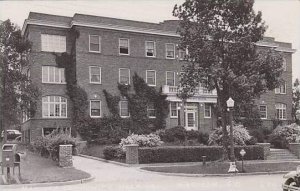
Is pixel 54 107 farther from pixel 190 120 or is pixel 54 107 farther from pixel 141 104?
pixel 190 120

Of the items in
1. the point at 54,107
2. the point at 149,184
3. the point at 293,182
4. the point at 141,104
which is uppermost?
the point at 141,104

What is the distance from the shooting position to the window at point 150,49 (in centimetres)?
4378

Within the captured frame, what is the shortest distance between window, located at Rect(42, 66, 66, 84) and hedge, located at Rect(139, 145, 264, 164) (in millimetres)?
16565

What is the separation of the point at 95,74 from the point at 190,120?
10616 mm

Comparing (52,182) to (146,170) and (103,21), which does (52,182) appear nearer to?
(146,170)

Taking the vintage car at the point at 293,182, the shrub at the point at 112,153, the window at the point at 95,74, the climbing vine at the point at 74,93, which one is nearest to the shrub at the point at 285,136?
the shrub at the point at 112,153

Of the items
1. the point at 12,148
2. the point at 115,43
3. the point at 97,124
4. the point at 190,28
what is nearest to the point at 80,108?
the point at 97,124

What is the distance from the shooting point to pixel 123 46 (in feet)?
139

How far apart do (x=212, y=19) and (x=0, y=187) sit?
15.1 meters

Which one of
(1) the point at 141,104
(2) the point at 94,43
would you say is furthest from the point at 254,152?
(2) the point at 94,43

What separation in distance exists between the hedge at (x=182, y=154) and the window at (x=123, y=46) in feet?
55.6

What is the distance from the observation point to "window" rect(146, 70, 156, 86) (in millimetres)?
43369

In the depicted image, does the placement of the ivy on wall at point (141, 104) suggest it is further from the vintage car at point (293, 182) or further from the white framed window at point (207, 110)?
the vintage car at point (293, 182)

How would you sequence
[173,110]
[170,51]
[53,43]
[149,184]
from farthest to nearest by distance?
[170,51] < [173,110] < [53,43] < [149,184]
